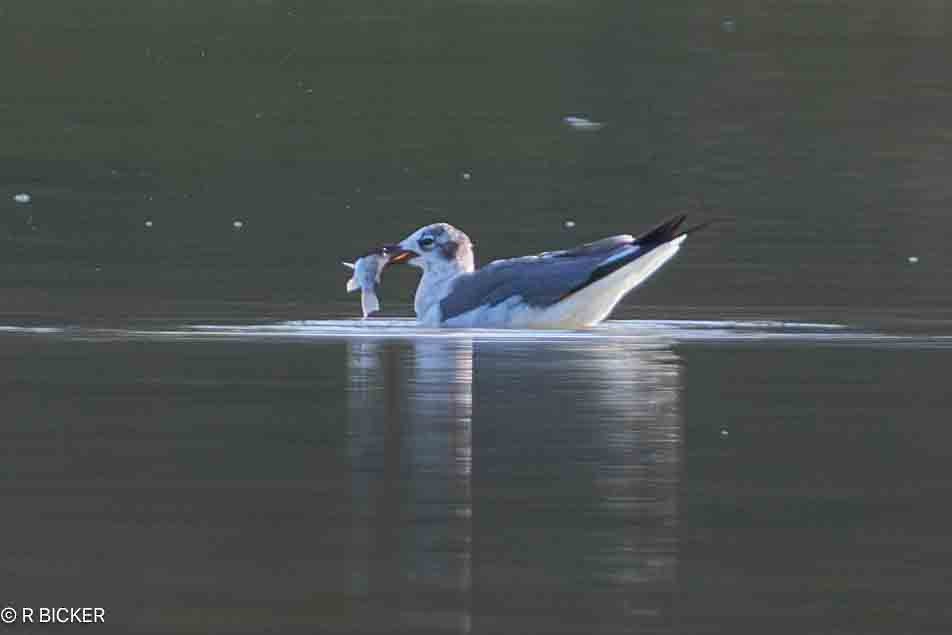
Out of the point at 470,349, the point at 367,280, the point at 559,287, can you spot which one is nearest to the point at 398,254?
the point at 367,280

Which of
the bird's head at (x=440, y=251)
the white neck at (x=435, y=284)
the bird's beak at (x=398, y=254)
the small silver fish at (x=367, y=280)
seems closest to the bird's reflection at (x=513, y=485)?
the white neck at (x=435, y=284)

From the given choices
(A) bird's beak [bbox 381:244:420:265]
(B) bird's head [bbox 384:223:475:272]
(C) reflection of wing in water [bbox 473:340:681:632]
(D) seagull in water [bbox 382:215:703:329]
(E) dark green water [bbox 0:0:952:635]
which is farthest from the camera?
(A) bird's beak [bbox 381:244:420:265]

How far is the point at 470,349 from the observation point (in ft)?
46.3

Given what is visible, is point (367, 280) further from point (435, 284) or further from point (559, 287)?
point (559, 287)

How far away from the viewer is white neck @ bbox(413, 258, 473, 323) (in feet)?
51.4

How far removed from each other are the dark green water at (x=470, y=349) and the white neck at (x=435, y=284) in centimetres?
35

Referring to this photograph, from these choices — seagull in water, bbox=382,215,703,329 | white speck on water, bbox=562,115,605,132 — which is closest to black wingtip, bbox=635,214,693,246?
seagull in water, bbox=382,215,703,329

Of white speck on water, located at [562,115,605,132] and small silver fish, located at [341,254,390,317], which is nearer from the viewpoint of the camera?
small silver fish, located at [341,254,390,317]

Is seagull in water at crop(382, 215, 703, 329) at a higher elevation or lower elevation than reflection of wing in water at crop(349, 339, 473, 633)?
higher

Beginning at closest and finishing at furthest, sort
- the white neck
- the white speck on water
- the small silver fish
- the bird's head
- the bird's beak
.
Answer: the white neck < the small silver fish < the bird's head < the bird's beak < the white speck on water

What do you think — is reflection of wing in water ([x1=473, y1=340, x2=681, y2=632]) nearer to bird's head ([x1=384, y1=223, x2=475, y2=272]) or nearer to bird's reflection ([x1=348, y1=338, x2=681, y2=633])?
bird's reflection ([x1=348, y1=338, x2=681, y2=633])

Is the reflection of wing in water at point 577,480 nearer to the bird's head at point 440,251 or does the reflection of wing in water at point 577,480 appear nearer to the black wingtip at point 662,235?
the black wingtip at point 662,235

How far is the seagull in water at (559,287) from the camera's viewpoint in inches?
602

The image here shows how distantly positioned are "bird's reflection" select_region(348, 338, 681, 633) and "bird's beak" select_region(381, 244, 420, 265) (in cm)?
247
